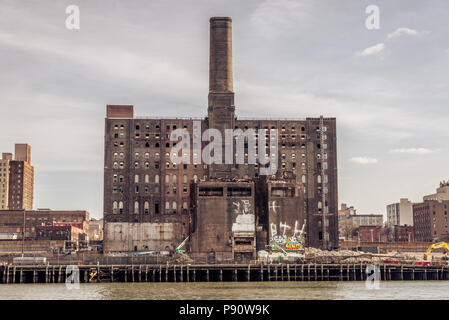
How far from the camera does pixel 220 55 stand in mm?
149875

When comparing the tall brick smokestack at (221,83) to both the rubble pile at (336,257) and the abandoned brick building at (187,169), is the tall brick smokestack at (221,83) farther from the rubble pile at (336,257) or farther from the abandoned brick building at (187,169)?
the rubble pile at (336,257)

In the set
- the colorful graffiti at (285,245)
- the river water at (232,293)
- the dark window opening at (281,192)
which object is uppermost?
the dark window opening at (281,192)

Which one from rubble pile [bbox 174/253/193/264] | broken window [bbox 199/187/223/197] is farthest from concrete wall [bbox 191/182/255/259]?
rubble pile [bbox 174/253/193/264]

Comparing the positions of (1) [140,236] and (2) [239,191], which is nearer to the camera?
(2) [239,191]

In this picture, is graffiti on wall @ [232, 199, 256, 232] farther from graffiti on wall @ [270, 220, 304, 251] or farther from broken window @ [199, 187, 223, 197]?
graffiti on wall @ [270, 220, 304, 251]

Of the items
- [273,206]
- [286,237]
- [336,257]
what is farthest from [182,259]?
[336,257]

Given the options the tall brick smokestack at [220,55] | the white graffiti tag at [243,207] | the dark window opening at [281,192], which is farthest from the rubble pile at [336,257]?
the tall brick smokestack at [220,55]

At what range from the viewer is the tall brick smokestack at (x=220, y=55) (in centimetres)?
15025

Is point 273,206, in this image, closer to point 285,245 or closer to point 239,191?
point 239,191

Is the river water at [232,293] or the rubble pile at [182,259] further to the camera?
the rubble pile at [182,259]

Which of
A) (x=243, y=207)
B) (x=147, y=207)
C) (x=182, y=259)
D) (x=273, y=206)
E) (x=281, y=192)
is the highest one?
(x=281, y=192)

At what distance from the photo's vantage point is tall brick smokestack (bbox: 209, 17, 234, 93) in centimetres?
15025

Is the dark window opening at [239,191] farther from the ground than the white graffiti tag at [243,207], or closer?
farther from the ground
